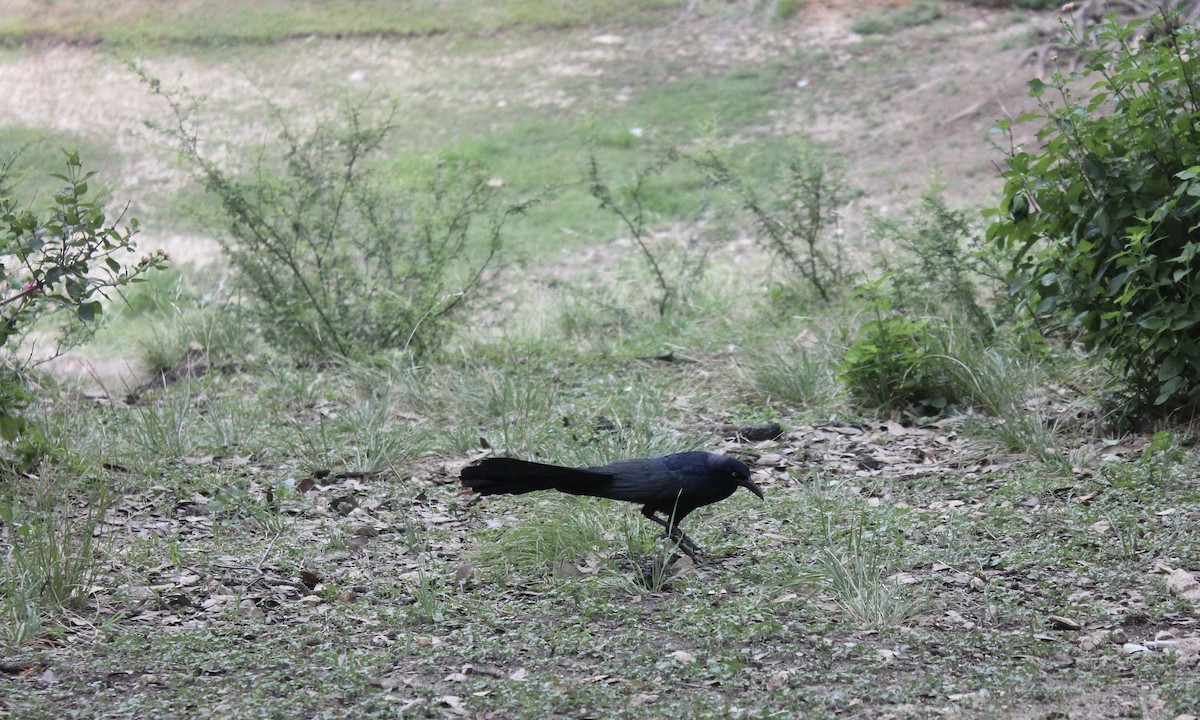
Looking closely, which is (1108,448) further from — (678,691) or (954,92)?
(954,92)

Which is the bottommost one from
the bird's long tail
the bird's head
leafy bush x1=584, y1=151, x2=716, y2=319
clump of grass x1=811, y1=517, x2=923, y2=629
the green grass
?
leafy bush x1=584, y1=151, x2=716, y2=319

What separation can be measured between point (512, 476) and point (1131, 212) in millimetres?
2530

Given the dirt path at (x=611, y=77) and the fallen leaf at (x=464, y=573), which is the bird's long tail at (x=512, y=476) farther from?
the dirt path at (x=611, y=77)

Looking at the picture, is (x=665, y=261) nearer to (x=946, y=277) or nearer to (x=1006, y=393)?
(x=946, y=277)

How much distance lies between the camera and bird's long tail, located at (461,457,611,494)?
334 cm

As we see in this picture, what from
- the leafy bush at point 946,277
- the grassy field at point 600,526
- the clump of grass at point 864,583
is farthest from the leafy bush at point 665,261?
the clump of grass at point 864,583

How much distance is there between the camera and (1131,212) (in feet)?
14.3

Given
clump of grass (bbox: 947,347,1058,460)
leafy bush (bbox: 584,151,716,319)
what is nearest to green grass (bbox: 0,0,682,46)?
leafy bush (bbox: 584,151,716,319)

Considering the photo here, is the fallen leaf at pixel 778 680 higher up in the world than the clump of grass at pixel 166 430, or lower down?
higher up

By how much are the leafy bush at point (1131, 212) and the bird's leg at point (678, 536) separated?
180 centimetres

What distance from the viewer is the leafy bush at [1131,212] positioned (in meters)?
4.25

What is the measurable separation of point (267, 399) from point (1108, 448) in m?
3.74

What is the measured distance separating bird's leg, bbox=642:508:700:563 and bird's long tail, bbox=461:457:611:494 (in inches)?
12.3

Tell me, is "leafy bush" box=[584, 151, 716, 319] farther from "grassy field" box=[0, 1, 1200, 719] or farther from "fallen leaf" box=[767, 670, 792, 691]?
"fallen leaf" box=[767, 670, 792, 691]
